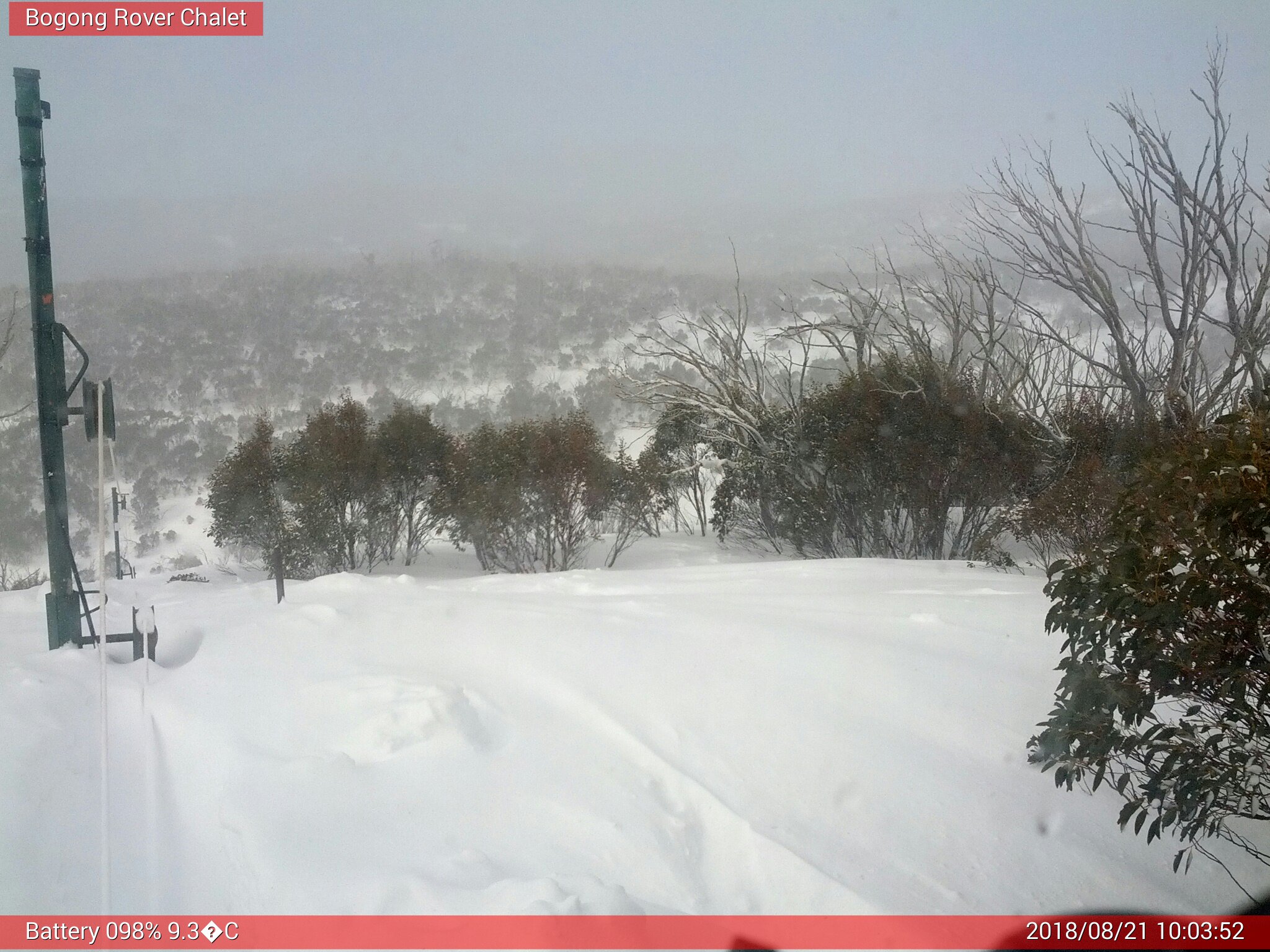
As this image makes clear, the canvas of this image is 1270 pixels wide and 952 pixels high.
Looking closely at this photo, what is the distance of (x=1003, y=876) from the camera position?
247cm

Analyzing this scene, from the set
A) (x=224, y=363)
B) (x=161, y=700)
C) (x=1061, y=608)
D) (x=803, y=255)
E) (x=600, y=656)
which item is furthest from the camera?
(x=803, y=255)

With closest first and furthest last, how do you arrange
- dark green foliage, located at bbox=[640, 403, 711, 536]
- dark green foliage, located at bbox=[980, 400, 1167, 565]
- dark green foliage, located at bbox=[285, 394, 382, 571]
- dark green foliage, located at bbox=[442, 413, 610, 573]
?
dark green foliage, located at bbox=[980, 400, 1167, 565], dark green foliage, located at bbox=[442, 413, 610, 573], dark green foliage, located at bbox=[285, 394, 382, 571], dark green foliage, located at bbox=[640, 403, 711, 536]

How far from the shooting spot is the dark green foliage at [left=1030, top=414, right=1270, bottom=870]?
2.01 meters

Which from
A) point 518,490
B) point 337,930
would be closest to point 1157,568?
point 337,930

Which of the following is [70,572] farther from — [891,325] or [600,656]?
[891,325]

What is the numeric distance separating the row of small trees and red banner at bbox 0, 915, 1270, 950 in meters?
7.98

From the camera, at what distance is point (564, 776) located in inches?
109

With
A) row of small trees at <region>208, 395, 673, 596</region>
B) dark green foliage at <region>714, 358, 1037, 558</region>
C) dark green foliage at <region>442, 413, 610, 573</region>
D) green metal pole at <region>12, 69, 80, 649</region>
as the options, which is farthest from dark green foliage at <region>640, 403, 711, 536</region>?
green metal pole at <region>12, 69, 80, 649</region>

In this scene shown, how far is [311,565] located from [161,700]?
731 cm

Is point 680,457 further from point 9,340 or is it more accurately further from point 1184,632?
point 1184,632

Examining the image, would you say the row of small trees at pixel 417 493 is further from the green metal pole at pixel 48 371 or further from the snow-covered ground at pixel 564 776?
the green metal pole at pixel 48 371

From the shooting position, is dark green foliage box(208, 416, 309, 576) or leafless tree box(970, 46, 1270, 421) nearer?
leafless tree box(970, 46, 1270, 421)

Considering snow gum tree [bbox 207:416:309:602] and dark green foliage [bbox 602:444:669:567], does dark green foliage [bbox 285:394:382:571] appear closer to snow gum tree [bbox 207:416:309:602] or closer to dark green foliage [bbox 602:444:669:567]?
snow gum tree [bbox 207:416:309:602]

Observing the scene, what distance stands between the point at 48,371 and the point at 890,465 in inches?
318
